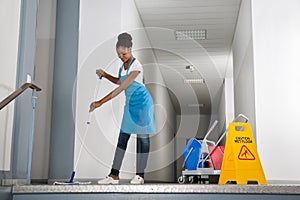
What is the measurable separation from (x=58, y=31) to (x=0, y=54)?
4.40 ft

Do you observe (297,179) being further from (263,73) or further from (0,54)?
(0,54)

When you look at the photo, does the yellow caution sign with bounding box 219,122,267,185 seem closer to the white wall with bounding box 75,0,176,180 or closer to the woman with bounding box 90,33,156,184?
the woman with bounding box 90,33,156,184

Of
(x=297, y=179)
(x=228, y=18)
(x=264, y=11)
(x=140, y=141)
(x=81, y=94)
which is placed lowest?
(x=297, y=179)

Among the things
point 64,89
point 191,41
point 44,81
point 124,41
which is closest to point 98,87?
point 64,89

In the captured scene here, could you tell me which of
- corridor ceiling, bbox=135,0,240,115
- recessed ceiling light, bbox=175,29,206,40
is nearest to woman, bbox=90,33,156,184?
corridor ceiling, bbox=135,0,240,115

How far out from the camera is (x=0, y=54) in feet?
6.91

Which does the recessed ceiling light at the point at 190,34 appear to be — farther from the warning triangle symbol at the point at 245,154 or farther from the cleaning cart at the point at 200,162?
the warning triangle symbol at the point at 245,154

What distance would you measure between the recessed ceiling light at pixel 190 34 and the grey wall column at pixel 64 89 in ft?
6.78

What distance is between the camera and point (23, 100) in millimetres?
2314

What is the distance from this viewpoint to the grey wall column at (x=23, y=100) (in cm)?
223

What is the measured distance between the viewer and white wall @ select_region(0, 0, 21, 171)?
2.10 m

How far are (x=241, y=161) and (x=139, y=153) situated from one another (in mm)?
555

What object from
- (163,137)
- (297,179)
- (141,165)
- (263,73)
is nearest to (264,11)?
(263,73)

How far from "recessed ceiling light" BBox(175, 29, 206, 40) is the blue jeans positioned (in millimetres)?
3047
